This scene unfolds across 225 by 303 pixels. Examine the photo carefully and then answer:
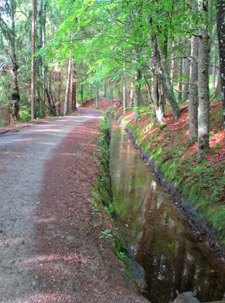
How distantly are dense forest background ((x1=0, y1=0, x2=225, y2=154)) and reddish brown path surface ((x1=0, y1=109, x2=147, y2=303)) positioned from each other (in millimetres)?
4160

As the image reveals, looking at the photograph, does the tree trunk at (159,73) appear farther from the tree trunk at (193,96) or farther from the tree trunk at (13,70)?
the tree trunk at (13,70)

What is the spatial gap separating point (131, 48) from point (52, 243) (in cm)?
1380

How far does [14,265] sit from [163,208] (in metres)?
5.91

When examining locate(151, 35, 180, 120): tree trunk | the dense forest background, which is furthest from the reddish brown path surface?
locate(151, 35, 180, 120): tree trunk

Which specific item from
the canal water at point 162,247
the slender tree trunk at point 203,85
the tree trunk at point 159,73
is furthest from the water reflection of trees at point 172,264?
the tree trunk at point 159,73

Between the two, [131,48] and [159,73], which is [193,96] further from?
[131,48]

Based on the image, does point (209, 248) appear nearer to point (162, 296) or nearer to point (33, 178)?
point (162, 296)

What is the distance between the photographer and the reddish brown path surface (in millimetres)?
3084

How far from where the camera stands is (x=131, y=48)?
15031 mm

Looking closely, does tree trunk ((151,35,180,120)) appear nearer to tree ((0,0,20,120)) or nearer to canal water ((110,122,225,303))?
canal water ((110,122,225,303))

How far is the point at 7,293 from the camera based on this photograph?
2.88 meters

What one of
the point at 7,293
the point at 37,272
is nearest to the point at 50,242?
the point at 37,272

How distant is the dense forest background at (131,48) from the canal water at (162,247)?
283 centimetres

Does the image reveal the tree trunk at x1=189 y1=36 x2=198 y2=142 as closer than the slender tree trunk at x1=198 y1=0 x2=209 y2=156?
No
